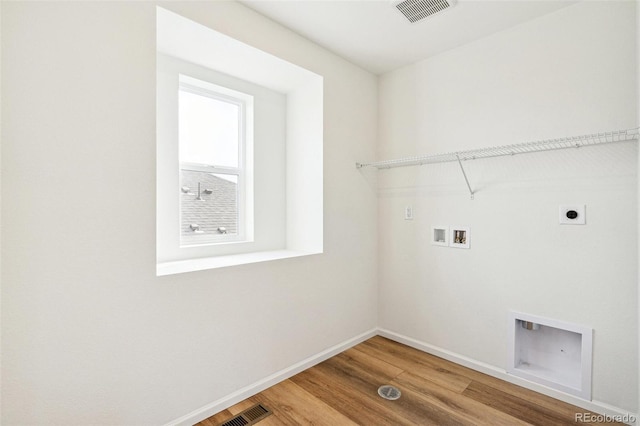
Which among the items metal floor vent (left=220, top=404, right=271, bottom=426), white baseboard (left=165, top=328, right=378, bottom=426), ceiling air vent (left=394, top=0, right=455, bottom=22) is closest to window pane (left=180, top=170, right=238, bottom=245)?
white baseboard (left=165, top=328, right=378, bottom=426)

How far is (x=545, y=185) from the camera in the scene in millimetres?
2104

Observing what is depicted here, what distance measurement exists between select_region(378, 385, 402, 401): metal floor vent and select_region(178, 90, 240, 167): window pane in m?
2.00

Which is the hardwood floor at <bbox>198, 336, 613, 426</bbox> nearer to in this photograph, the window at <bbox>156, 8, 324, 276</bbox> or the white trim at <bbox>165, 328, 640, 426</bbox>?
the white trim at <bbox>165, 328, 640, 426</bbox>

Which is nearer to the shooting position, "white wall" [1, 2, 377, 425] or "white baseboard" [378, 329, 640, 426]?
"white wall" [1, 2, 377, 425]

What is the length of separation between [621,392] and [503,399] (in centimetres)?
62

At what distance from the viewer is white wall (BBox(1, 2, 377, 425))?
131cm

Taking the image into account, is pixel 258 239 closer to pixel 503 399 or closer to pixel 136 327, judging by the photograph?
pixel 136 327

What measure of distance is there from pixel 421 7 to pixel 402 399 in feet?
8.14

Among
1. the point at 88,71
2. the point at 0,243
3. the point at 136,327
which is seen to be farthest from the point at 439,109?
the point at 0,243

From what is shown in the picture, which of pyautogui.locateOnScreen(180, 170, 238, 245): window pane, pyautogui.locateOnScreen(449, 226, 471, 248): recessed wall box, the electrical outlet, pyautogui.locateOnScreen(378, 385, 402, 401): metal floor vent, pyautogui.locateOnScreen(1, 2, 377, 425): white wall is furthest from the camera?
the electrical outlet

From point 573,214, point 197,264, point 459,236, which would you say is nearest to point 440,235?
point 459,236

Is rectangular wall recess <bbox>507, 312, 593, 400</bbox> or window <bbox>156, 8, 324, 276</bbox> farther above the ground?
window <bbox>156, 8, 324, 276</bbox>

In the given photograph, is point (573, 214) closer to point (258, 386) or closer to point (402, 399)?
point (402, 399)

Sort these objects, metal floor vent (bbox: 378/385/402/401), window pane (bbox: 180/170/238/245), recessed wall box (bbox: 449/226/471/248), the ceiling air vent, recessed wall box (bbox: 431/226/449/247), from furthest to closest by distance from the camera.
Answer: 1. recessed wall box (bbox: 431/226/449/247)
2. recessed wall box (bbox: 449/226/471/248)
3. window pane (bbox: 180/170/238/245)
4. metal floor vent (bbox: 378/385/402/401)
5. the ceiling air vent
